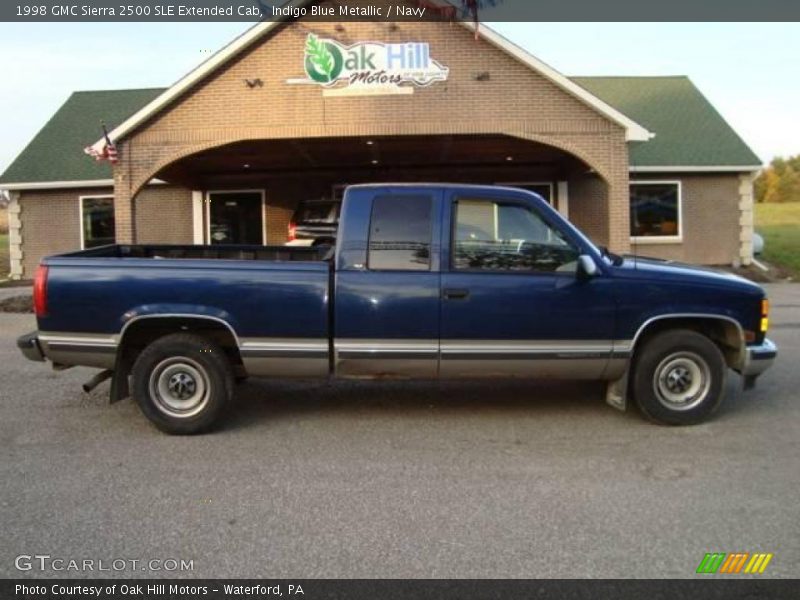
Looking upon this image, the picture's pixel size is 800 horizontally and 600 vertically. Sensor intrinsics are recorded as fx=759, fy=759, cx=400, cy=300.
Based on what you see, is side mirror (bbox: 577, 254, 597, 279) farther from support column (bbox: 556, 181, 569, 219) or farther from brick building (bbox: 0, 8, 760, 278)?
support column (bbox: 556, 181, 569, 219)

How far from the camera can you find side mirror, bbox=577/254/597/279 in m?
5.73

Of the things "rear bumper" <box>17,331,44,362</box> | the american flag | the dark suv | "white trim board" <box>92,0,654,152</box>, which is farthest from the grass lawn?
"rear bumper" <box>17,331,44,362</box>

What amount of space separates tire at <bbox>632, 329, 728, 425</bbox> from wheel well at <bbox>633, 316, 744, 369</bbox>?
7cm

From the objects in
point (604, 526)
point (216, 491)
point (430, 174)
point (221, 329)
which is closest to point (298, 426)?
point (221, 329)

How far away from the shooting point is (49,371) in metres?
8.38

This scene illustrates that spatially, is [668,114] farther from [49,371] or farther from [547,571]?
[547,571]

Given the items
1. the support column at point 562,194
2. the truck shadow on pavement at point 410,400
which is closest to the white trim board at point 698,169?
the support column at point 562,194

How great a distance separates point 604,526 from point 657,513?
39 centimetres

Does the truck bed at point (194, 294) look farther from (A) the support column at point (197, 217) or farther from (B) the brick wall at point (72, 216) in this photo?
(B) the brick wall at point (72, 216)

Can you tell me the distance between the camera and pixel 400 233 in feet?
19.4

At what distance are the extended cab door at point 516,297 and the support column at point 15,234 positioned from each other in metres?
18.3

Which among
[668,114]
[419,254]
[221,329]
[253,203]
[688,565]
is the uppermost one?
[668,114]
